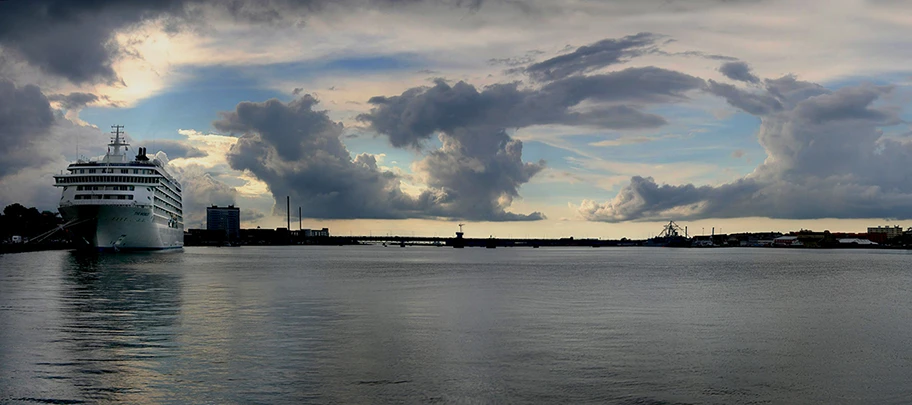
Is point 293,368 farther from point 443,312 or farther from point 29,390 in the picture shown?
point 443,312

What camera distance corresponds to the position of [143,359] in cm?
2984

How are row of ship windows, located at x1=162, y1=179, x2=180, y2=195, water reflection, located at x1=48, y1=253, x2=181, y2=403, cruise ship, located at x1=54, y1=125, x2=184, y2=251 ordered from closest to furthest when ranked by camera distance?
1. water reflection, located at x1=48, y1=253, x2=181, y2=403
2. cruise ship, located at x1=54, y1=125, x2=184, y2=251
3. row of ship windows, located at x1=162, y1=179, x2=180, y2=195

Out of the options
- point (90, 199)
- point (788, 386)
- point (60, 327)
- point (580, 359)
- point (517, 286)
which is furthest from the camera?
point (90, 199)

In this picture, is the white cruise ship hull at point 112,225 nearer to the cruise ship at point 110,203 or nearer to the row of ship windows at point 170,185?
the cruise ship at point 110,203

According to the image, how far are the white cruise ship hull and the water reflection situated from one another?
85.2 meters

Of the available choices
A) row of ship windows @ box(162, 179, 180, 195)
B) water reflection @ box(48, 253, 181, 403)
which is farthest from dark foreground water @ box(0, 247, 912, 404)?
row of ship windows @ box(162, 179, 180, 195)

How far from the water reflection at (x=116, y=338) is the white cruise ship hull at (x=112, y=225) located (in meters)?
85.2

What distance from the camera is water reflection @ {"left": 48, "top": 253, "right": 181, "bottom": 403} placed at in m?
25.3

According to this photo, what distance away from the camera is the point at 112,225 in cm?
14825

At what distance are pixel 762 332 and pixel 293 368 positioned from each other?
1043 inches

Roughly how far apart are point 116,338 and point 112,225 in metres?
125

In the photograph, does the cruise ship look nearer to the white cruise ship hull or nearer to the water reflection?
the white cruise ship hull

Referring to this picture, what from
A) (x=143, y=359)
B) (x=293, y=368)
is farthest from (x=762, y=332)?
(x=143, y=359)

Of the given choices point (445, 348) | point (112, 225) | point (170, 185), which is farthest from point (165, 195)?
point (445, 348)
